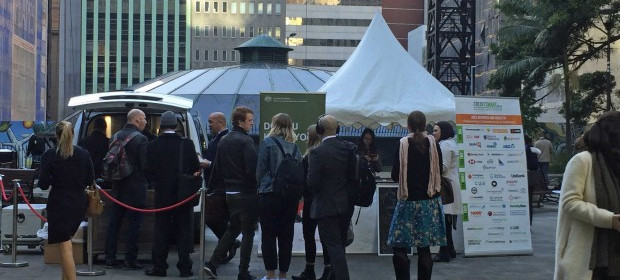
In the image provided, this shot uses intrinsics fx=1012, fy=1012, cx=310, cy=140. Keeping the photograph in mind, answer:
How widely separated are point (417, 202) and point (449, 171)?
11.7 feet

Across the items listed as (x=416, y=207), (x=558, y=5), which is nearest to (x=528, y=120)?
(x=558, y=5)

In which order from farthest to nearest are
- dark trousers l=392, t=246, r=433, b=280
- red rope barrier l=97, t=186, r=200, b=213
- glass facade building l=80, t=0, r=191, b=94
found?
glass facade building l=80, t=0, r=191, b=94 → red rope barrier l=97, t=186, r=200, b=213 → dark trousers l=392, t=246, r=433, b=280

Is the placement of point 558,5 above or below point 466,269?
above

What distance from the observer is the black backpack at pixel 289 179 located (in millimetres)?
10211

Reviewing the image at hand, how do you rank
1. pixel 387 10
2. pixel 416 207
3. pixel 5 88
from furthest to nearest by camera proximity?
1. pixel 387 10
2. pixel 5 88
3. pixel 416 207

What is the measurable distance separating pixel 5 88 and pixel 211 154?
38421mm

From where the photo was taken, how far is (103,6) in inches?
5497

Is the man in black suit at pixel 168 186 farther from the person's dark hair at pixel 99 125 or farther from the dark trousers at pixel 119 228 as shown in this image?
the person's dark hair at pixel 99 125

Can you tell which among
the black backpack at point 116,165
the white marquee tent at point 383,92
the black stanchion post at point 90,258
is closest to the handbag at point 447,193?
the white marquee tent at point 383,92

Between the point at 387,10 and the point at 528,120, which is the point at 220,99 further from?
the point at 387,10

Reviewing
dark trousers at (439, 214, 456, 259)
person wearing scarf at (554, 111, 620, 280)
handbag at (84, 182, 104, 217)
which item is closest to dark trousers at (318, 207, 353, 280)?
handbag at (84, 182, 104, 217)

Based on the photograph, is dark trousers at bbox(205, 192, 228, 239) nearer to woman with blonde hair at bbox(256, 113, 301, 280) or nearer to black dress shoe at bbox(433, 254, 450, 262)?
woman with blonde hair at bbox(256, 113, 301, 280)

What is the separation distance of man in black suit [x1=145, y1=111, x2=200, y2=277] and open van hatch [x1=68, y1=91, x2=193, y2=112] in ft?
5.71

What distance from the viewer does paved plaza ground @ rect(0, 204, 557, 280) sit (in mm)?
11516
